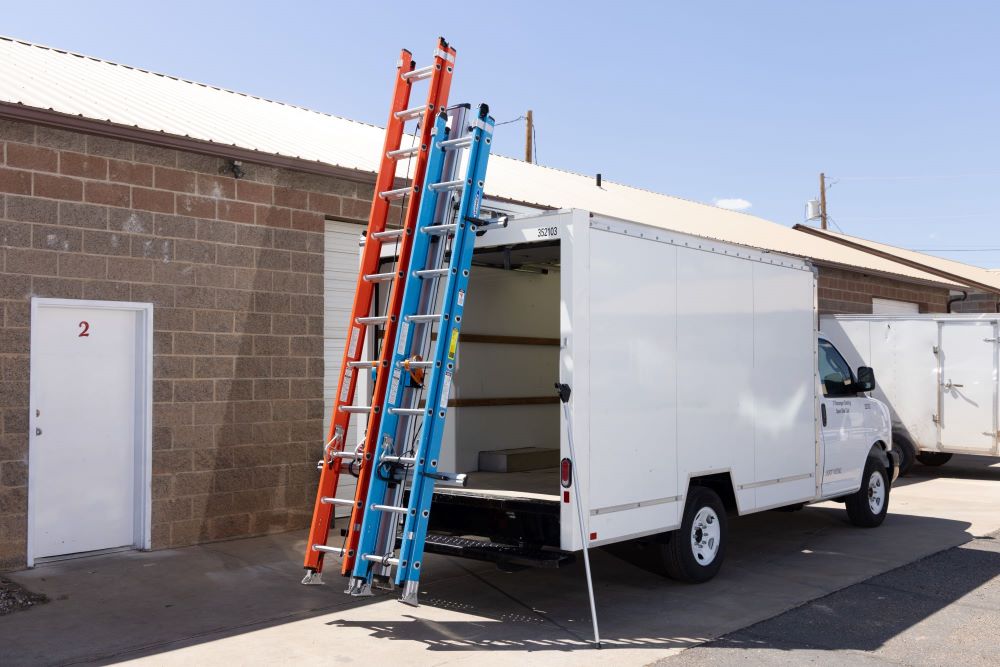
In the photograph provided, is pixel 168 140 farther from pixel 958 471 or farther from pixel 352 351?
pixel 958 471

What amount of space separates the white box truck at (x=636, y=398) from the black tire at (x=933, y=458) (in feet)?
21.9

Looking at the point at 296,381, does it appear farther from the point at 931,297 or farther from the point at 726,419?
the point at 931,297

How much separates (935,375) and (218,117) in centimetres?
1096

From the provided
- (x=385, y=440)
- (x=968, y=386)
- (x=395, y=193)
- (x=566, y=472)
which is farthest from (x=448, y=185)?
(x=968, y=386)

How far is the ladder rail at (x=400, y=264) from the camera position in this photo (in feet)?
21.0

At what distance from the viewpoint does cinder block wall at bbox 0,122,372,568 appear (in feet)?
26.2

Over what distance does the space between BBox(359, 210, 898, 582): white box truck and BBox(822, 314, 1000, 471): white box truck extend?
5391mm

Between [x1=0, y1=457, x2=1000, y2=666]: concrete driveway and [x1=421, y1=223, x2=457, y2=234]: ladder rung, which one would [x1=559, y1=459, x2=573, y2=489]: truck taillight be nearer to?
[x1=0, y1=457, x2=1000, y2=666]: concrete driveway

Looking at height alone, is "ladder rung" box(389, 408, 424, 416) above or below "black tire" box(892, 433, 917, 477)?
above

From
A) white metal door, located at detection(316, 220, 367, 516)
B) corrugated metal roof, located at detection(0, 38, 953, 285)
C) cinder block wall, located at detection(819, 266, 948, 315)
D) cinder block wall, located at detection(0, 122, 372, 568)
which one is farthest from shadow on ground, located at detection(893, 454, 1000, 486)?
cinder block wall, located at detection(0, 122, 372, 568)

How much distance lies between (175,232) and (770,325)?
17.9 feet

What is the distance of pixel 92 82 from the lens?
9977 millimetres

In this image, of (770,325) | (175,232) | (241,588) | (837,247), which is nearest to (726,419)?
(770,325)

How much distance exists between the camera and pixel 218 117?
10.7 m
